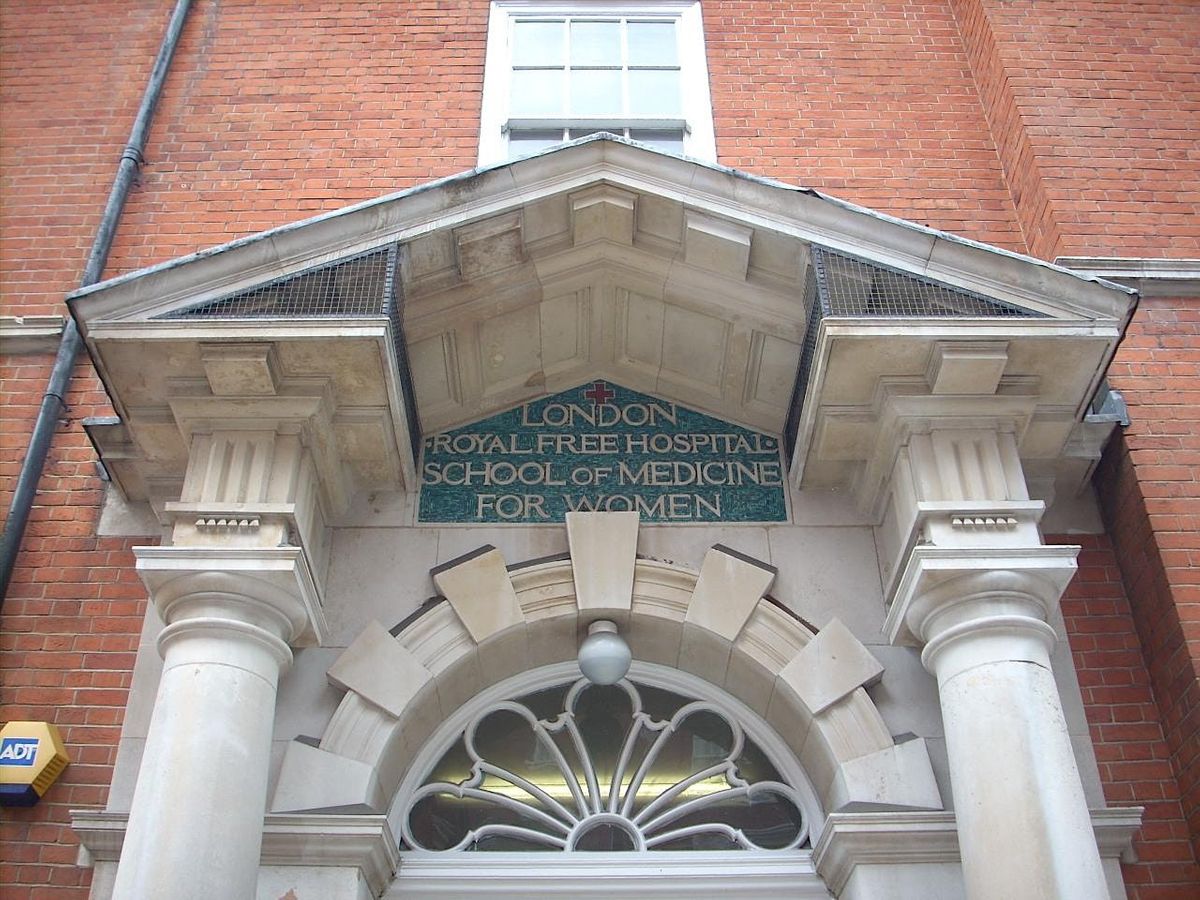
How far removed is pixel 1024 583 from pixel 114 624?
13.7ft

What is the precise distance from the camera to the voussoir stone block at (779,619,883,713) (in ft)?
18.4

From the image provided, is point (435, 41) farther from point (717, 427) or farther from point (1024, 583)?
point (1024, 583)

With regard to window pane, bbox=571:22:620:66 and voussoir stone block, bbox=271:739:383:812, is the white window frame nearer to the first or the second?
window pane, bbox=571:22:620:66

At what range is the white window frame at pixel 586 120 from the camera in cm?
829

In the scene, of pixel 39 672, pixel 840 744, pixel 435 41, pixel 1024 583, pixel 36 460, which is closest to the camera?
pixel 1024 583

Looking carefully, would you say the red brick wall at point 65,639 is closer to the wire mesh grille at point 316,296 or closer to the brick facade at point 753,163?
the brick facade at point 753,163

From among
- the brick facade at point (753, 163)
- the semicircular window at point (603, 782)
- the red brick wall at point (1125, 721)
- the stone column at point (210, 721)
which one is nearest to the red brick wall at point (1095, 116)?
the brick facade at point (753, 163)

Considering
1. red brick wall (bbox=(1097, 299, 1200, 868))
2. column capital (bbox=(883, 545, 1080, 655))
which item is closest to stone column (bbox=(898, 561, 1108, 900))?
column capital (bbox=(883, 545, 1080, 655))

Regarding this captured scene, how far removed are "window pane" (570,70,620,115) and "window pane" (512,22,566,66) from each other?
0.79 ft

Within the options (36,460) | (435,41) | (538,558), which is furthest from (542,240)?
(435,41)

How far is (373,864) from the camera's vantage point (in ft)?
17.3

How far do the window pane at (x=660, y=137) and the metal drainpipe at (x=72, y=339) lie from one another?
3.18m

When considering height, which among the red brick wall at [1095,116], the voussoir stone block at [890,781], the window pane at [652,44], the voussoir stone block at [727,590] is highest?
the window pane at [652,44]

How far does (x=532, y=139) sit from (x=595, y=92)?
645 millimetres
